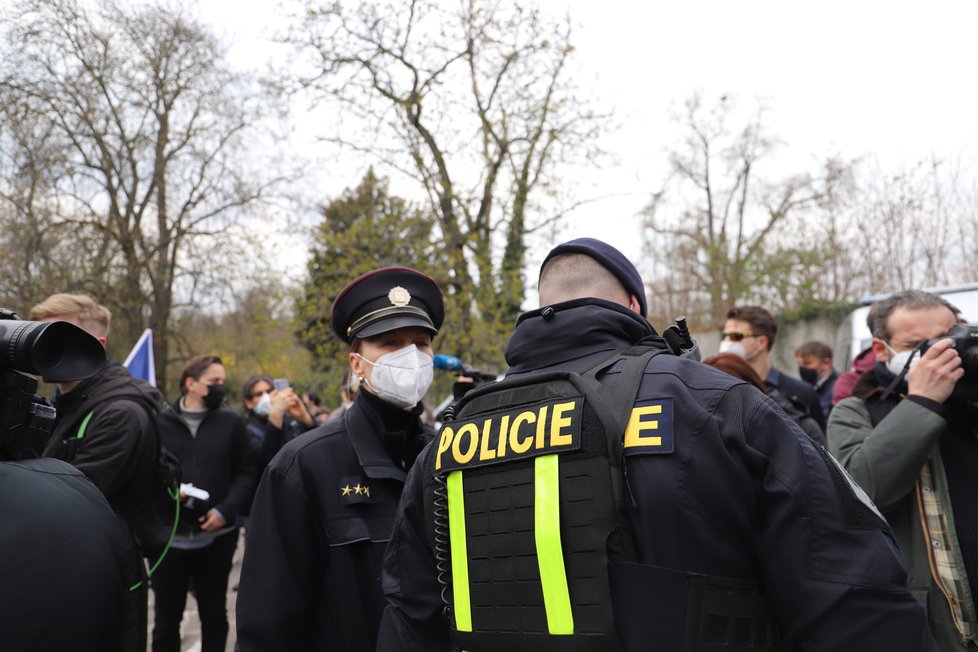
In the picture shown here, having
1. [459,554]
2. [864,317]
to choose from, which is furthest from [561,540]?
[864,317]

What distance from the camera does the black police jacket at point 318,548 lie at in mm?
2312

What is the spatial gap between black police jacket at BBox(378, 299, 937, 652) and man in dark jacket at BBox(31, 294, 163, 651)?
2.66m

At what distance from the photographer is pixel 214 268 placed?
16453 millimetres

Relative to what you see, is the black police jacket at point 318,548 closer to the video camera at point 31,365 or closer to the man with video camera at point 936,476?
the video camera at point 31,365

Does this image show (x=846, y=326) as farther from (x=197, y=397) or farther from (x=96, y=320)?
(x=96, y=320)

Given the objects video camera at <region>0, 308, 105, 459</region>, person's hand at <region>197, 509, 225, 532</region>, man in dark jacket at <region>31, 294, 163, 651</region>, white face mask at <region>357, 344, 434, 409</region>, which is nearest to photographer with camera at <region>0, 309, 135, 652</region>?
video camera at <region>0, 308, 105, 459</region>

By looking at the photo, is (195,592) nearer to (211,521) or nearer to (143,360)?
(211,521)

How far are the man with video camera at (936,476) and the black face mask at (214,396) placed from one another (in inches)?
167

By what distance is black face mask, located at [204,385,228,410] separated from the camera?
5.53m

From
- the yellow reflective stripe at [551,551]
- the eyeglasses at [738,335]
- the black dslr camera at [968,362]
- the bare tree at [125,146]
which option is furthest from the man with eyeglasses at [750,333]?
the bare tree at [125,146]

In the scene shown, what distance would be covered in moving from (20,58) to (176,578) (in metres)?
10.8

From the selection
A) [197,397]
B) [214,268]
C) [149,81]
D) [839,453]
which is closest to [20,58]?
[149,81]

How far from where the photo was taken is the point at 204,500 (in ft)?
16.8

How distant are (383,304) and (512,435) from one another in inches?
55.6
